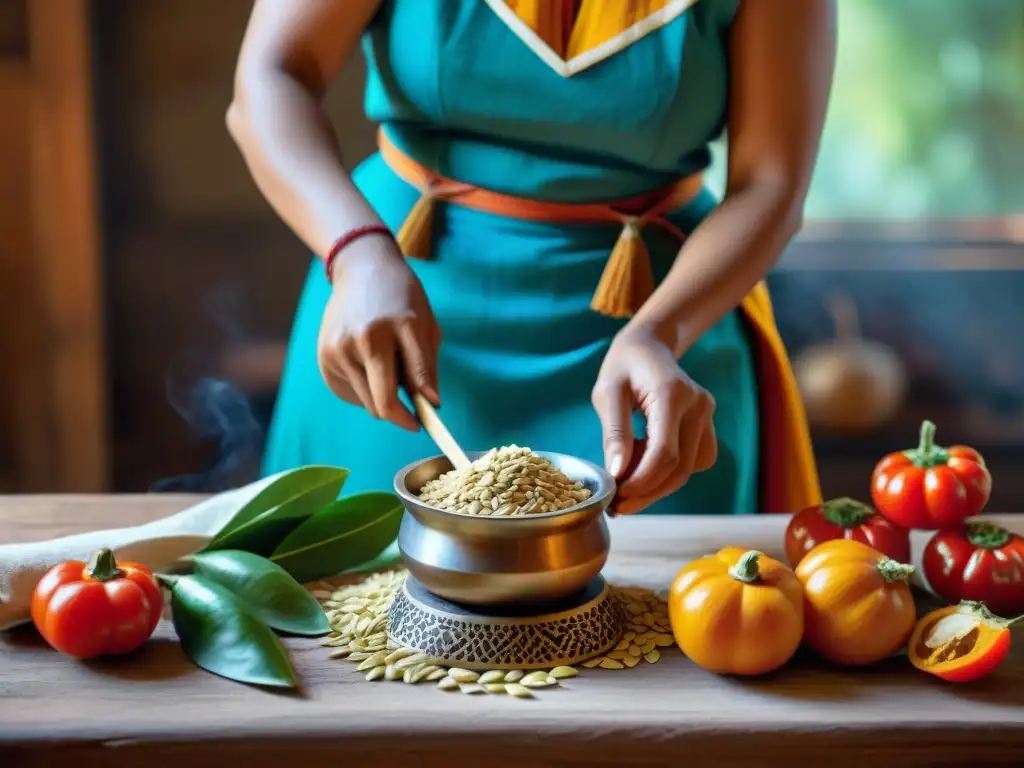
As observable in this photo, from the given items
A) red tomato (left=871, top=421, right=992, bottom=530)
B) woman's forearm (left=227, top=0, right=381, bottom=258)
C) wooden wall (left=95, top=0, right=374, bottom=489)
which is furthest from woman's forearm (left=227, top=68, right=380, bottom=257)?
wooden wall (left=95, top=0, right=374, bottom=489)

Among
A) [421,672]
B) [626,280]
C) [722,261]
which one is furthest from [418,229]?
[421,672]

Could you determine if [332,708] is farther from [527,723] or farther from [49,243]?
[49,243]

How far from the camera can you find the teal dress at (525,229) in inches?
49.0

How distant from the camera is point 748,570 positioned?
2.86 feet

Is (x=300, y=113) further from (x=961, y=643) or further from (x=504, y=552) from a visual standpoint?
(x=961, y=643)

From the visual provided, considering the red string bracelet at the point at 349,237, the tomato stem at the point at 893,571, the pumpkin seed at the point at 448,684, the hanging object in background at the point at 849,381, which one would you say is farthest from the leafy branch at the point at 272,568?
the hanging object in background at the point at 849,381

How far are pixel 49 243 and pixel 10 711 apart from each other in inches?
76.9

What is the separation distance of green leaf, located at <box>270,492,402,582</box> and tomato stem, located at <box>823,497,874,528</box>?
399 mm

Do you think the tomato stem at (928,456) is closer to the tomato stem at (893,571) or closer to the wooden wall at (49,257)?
the tomato stem at (893,571)

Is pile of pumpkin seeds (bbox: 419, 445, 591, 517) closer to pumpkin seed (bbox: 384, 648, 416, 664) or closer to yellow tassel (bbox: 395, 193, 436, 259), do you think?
pumpkin seed (bbox: 384, 648, 416, 664)

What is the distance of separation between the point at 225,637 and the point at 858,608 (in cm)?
48

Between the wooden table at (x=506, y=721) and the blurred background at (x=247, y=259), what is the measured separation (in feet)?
6.13

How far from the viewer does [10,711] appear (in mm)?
823

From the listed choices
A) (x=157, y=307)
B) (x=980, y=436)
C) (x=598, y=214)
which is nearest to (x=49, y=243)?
(x=157, y=307)
